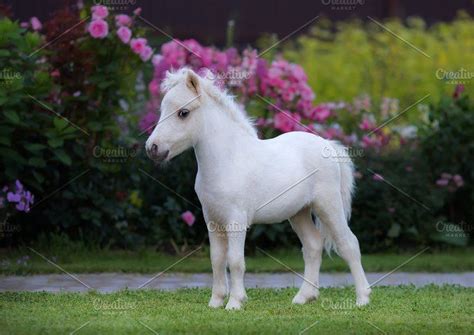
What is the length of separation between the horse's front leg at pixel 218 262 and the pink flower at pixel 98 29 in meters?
3.49

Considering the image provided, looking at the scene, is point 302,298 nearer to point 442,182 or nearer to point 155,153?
point 155,153

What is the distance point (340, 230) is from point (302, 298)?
0.61 metres

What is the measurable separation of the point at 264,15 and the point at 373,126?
5866 mm

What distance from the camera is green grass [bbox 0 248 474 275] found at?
9.61 meters

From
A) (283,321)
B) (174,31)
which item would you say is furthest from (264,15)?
(283,321)

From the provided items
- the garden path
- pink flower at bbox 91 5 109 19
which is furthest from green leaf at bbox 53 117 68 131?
the garden path

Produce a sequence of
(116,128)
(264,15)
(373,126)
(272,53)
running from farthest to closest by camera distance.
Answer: (264,15)
(272,53)
(373,126)
(116,128)

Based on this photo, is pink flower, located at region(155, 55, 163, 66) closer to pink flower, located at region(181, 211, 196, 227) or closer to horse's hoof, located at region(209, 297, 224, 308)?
pink flower, located at region(181, 211, 196, 227)

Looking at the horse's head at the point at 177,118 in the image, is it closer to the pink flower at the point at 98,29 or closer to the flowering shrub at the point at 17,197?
the flowering shrub at the point at 17,197

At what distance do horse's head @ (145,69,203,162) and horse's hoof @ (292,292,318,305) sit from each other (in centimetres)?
151

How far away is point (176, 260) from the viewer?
33.6 ft

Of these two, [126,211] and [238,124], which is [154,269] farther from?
[238,124]

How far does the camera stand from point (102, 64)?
10383 millimetres

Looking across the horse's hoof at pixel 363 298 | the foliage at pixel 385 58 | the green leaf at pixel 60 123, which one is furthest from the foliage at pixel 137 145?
the foliage at pixel 385 58
